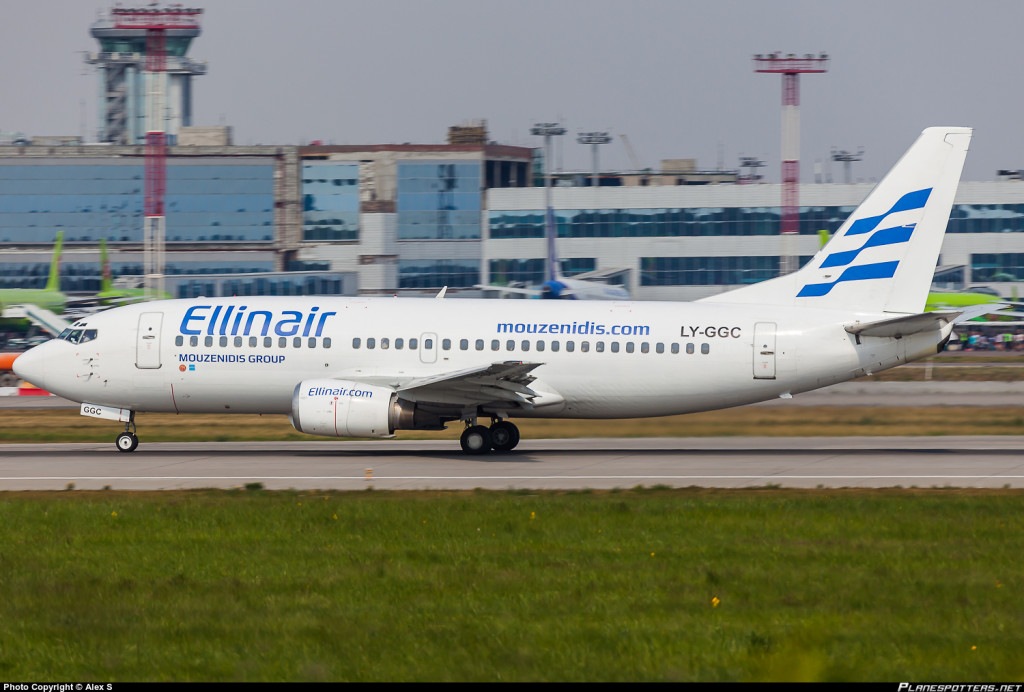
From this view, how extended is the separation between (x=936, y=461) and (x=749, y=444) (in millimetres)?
5694

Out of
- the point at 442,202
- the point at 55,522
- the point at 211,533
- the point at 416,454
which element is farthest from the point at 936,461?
the point at 442,202

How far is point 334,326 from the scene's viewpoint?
2848cm

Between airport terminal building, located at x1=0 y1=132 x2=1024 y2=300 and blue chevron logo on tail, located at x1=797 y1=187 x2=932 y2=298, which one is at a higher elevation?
airport terminal building, located at x1=0 y1=132 x2=1024 y2=300

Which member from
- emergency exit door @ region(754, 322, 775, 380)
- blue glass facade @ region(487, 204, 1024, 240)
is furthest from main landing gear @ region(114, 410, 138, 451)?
blue glass facade @ region(487, 204, 1024, 240)

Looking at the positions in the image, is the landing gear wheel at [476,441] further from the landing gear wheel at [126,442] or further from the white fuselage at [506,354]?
the landing gear wheel at [126,442]

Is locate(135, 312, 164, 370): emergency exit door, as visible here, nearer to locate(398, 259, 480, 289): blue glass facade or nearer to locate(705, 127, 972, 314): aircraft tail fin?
locate(705, 127, 972, 314): aircraft tail fin

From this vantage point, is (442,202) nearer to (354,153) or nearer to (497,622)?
(354,153)

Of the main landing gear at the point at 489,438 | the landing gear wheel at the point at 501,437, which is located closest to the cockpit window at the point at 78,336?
the main landing gear at the point at 489,438

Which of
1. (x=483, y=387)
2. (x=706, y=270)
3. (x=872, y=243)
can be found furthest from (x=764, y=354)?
(x=706, y=270)

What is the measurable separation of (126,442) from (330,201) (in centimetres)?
9747

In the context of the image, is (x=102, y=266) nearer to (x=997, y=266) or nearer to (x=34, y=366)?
(x=997, y=266)

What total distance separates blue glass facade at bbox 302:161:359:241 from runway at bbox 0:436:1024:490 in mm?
93377

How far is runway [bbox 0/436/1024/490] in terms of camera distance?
23.2 metres

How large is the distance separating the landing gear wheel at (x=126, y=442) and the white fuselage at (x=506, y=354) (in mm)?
994
